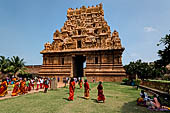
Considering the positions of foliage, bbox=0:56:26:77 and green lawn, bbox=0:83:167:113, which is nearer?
green lawn, bbox=0:83:167:113

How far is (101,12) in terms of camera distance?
28328 millimetres

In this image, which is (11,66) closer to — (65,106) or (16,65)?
(16,65)

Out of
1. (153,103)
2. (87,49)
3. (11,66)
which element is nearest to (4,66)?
(11,66)

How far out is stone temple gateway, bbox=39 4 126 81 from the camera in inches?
893

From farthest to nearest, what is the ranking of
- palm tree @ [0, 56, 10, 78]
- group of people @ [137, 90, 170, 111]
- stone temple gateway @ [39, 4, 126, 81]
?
palm tree @ [0, 56, 10, 78] → stone temple gateway @ [39, 4, 126, 81] → group of people @ [137, 90, 170, 111]

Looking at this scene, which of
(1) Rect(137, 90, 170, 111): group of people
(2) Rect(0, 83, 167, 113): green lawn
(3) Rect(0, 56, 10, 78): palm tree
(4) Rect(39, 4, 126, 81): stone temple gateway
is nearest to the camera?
(2) Rect(0, 83, 167, 113): green lawn

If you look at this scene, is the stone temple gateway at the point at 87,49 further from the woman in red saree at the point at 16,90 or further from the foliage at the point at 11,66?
the woman in red saree at the point at 16,90

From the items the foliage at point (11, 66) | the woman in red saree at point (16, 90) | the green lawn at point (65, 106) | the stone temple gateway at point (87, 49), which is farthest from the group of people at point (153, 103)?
the foliage at point (11, 66)

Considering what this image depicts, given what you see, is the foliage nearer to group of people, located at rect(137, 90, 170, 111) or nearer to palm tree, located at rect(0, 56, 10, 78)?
palm tree, located at rect(0, 56, 10, 78)

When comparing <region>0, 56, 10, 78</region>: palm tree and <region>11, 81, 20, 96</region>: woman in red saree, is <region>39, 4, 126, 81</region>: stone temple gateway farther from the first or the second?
<region>11, 81, 20, 96</region>: woman in red saree

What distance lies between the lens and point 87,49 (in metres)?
23.9

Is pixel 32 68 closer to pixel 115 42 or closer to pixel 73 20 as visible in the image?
pixel 73 20

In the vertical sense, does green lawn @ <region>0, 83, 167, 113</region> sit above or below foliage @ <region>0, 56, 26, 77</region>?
below

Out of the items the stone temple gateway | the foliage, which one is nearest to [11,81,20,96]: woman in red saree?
the stone temple gateway
